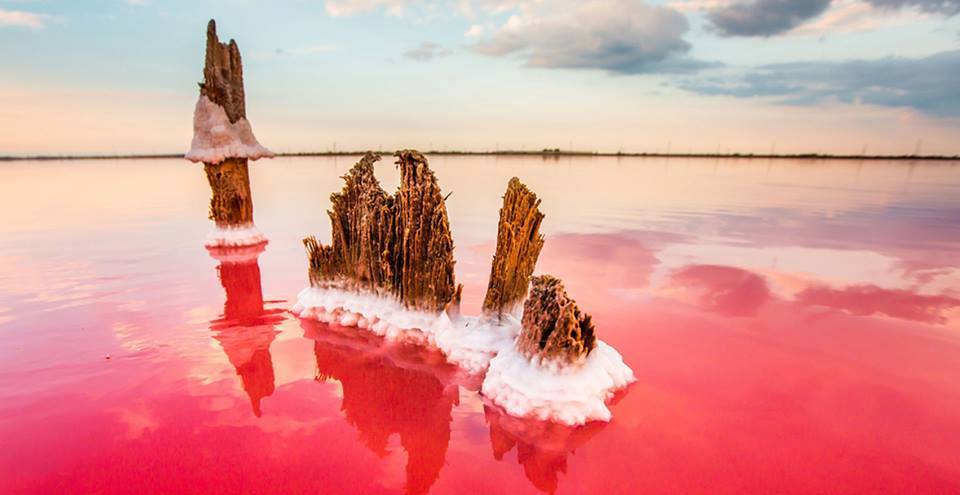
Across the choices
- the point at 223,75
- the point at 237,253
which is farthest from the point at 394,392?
the point at 223,75

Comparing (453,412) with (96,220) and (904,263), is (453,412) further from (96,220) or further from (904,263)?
(96,220)

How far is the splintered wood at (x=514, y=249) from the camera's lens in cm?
709

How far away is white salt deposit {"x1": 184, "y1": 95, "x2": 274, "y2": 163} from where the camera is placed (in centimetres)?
1427

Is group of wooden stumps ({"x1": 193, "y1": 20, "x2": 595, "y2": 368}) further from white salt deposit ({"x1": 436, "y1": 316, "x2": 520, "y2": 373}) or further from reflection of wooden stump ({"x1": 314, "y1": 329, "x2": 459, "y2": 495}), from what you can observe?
reflection of wooden stump ({"x1": 314, "y1": 329, "x2": 459, "y2": 495})

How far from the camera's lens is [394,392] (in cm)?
647

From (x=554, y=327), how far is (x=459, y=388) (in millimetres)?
1905

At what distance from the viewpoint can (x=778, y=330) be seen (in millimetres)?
8852

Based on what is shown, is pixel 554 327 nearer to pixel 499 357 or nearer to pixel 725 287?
pixel 499 357

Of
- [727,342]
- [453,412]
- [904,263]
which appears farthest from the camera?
[904,263]

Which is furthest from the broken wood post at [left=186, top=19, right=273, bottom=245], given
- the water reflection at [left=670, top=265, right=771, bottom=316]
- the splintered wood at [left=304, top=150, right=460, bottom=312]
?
the water reflection at [left=670, top=265, right=771, bottom=316]

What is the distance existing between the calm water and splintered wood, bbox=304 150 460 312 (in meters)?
1.18

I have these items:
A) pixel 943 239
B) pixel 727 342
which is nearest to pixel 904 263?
pixel 943 239

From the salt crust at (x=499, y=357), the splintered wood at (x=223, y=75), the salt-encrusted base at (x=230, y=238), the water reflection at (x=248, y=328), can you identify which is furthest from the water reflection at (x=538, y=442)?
the splintered wood at (x=223, y=75)

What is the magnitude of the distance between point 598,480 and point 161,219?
25651 mm
